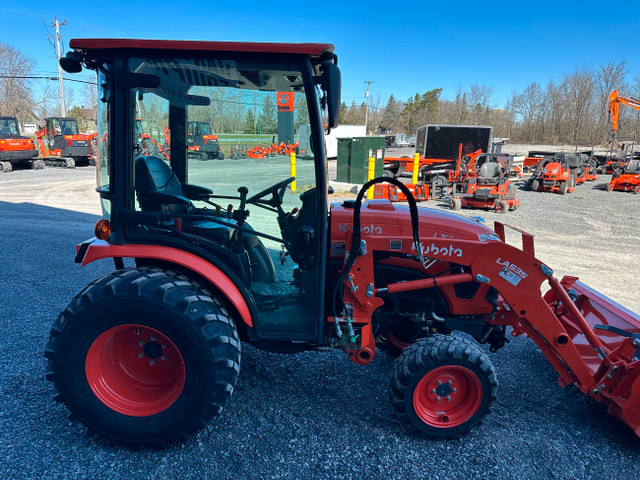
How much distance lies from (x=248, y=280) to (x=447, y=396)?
1428 millimetres

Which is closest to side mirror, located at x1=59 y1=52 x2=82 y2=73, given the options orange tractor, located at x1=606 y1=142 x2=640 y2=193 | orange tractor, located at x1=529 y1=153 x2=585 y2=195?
orange tractor, located at x1=529 y1=153 x2=585 y2=195

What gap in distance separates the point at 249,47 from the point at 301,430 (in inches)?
89.7

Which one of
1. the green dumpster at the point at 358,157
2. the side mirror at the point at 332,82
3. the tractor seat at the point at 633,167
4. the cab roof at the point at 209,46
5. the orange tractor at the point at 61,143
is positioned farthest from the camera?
the orange tractor at the point at 61,143

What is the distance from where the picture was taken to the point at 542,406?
298 centimetres

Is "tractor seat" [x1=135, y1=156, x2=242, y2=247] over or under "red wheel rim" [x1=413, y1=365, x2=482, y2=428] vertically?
over

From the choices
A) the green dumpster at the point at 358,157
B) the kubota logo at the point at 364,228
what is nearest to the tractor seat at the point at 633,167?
the green dumpster at the point at 358,157

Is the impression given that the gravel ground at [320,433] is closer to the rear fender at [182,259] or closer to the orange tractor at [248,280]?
the orange tractor at [248,280]

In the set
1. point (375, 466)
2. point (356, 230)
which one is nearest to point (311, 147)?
point (356, 230)

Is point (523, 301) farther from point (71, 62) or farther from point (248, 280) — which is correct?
point (71, 62)

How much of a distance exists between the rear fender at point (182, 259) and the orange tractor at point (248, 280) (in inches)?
0.4

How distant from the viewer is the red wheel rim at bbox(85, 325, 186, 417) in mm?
2457

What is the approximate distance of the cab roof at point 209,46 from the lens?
87.7 inches

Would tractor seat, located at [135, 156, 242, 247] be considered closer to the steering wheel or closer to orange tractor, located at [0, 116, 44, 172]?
the steering wheel

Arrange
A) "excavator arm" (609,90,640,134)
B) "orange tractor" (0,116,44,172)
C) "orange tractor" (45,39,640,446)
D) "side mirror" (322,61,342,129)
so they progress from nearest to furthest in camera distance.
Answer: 1. "side mirror" (322,61,342,129)
2. "orange tractor" (45,39,640,446)
3. "excavator arm" (609,90,640,134)
4. "orange tractor" (0,116,44,172)
